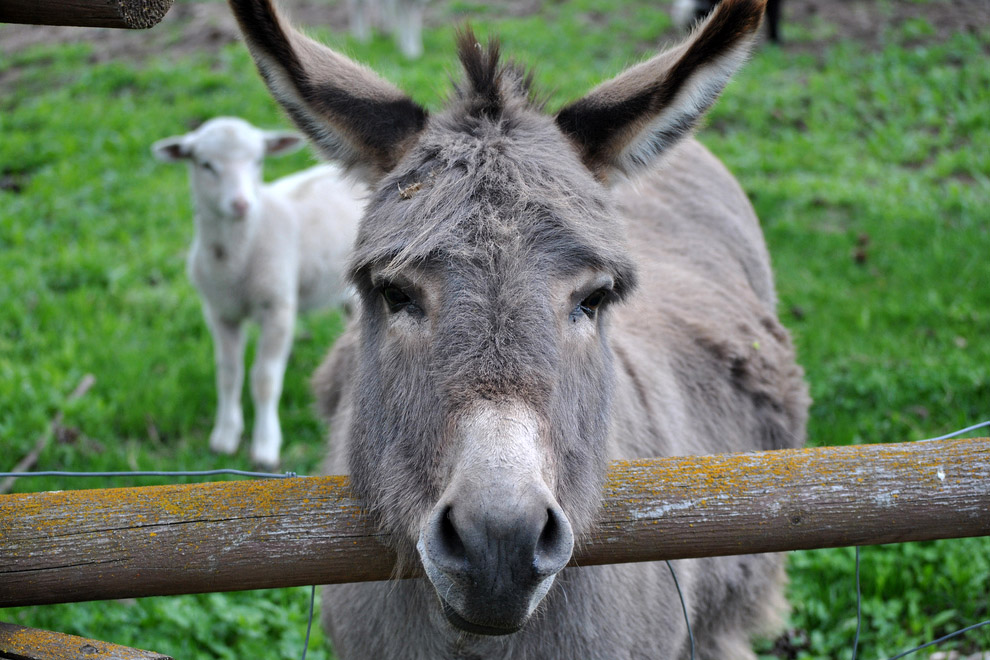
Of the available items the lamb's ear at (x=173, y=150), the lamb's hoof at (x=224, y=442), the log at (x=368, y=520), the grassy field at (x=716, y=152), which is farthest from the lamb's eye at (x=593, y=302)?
the lamb's ear at (x=173, y=150)

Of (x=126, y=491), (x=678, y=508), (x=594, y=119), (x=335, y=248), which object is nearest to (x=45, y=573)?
(x=126, y=491)

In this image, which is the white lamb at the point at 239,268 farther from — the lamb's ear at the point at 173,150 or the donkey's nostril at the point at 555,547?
the donkey's nostril at the point at 555,547

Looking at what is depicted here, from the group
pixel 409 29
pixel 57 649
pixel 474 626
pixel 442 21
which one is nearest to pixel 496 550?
pixel 474 626

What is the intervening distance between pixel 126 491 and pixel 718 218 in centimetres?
352

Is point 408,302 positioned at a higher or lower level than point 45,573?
higher

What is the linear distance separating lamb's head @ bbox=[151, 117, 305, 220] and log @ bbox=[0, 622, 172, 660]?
3.82m

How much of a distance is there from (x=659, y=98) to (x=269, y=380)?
12.9 feet

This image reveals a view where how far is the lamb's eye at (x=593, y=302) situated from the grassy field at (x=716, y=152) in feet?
3.59

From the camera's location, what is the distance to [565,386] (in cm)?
207

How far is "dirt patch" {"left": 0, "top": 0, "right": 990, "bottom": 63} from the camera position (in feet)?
40.2

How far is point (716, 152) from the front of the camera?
9414 mm

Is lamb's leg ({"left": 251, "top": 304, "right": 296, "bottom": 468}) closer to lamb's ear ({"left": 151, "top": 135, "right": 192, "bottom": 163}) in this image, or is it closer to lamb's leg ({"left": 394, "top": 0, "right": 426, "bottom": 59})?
lamb's ear ({"left": 151, "top": 135, "right": 192, "bottom": 163})

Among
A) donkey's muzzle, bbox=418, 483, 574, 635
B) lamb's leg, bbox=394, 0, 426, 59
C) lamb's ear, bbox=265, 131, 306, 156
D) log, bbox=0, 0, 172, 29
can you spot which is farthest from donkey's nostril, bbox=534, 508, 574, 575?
lamb's leg, bbox=394, 0, 426, 59

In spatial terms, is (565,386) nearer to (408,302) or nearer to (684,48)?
(408,302)
